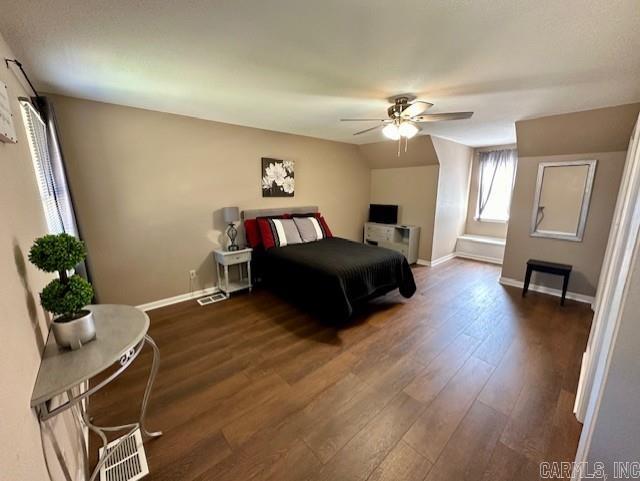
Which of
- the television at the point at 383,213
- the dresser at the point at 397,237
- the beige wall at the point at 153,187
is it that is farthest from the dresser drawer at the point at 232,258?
the television at the point at 383,213

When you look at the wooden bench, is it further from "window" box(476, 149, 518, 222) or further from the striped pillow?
the striped pillow

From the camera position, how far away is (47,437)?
0.95m

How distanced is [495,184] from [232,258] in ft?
17.6

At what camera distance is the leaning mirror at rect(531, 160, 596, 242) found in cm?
337

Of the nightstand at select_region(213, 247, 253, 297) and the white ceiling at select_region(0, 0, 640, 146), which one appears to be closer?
the white ceiling at select_region(0, 0, 640, 146)

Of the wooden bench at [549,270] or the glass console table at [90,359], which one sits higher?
the glass console table at [90,359]

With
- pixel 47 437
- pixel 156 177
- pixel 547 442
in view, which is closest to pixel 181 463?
pixel 47 437

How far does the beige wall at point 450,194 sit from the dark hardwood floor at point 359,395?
218cm

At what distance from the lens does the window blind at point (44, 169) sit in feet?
5.57

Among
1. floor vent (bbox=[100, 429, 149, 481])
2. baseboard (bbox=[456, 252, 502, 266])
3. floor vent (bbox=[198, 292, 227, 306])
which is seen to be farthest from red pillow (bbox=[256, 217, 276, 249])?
baseboard (bbox=[456, 252, 502, 266])

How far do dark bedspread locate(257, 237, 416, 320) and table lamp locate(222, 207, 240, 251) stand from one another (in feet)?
1.49

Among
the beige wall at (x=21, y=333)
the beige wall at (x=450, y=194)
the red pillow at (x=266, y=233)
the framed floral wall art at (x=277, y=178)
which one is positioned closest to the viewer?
the beige wall at (x=21, y=333)

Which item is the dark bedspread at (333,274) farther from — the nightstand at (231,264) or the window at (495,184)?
the window at (495,184)

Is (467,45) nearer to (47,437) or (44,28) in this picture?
(44,28)
